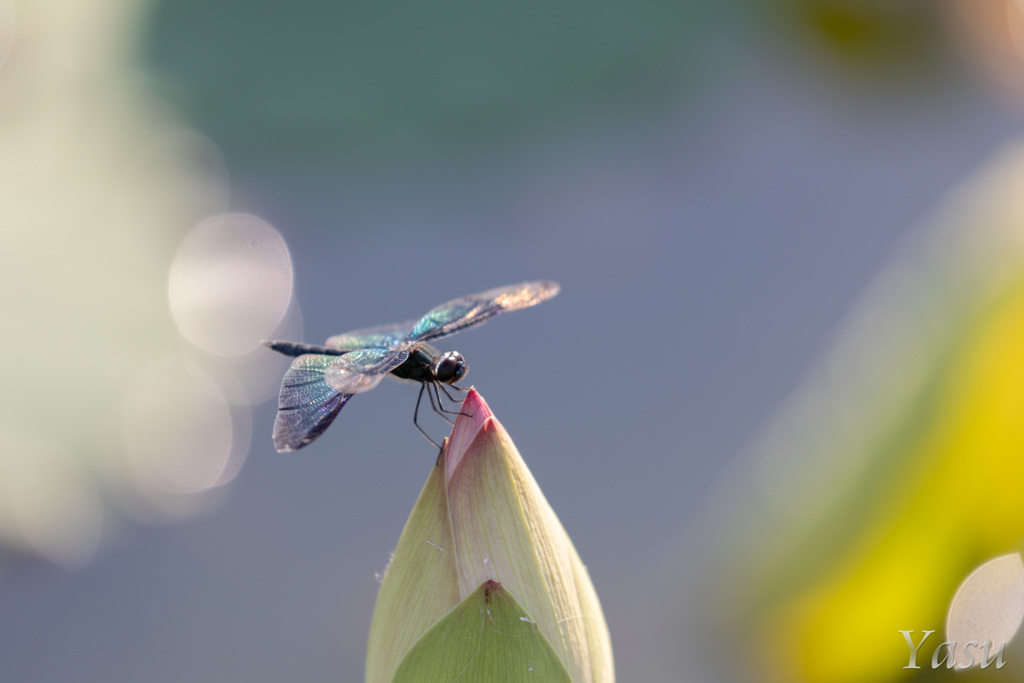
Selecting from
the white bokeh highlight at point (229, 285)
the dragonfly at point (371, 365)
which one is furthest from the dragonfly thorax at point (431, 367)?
the white bokeh highlight at point (229, 285)

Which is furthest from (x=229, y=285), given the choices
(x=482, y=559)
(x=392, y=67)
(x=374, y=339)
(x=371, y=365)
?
(x=482, y=559)

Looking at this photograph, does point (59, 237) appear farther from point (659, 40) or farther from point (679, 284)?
point (659, 40)

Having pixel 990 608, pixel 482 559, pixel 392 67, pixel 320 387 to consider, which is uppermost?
pixel 392 67

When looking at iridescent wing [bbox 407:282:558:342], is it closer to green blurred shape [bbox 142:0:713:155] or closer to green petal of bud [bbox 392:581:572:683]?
green petal of bud [bbox 392:581:572:683]

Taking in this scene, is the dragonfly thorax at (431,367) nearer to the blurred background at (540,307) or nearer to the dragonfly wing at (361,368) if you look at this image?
the dragonfly wing at (361,368)

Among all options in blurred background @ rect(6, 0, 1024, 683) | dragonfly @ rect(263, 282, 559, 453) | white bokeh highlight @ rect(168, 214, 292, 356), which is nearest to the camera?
dragonfly @ rect(263, 282, 559, 453)

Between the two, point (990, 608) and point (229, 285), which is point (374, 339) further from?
point (229, 285)

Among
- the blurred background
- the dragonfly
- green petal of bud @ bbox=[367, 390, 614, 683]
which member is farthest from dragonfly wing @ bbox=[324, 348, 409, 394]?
the blurred background
